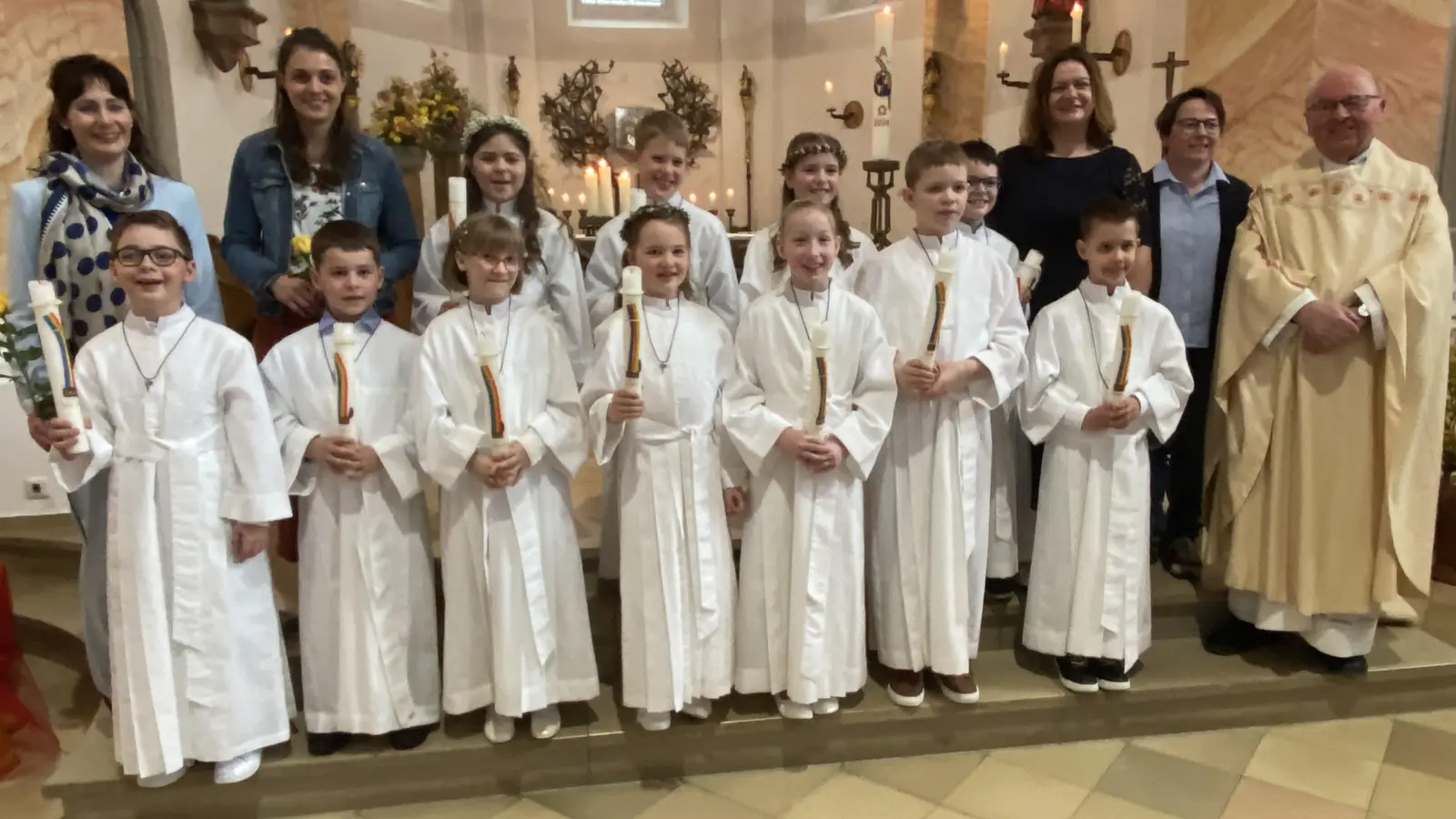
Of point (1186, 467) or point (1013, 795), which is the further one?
point (1186, 467)

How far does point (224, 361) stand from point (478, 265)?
636mm

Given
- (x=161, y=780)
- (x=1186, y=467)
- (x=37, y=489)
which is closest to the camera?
(x=161, y=780)

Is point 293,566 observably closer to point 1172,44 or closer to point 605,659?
point 605,659

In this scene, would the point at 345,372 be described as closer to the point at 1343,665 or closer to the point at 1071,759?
the point at 1071,759

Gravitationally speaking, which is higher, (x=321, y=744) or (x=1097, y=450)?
(x=1097, y=450)

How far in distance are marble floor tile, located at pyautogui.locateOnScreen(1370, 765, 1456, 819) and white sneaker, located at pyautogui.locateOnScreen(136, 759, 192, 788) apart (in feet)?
10.1

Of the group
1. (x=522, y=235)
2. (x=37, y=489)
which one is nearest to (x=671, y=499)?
(x=522, y=235)

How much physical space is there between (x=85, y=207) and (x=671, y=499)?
166 centimetres

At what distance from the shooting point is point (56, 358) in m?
2.12

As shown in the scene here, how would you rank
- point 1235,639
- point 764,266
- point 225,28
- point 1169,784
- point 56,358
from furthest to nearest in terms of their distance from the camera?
1. point 225,28
2. point 1235,639
3. point 764,266
4. point 1169,784
5. point 56,358

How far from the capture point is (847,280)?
9.51ft

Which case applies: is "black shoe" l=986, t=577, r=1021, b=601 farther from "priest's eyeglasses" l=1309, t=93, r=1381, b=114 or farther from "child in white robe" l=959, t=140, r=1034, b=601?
"priest's eyeglasses" l=1309, t=93, r=1381, b=114

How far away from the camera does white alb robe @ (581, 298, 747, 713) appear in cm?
255

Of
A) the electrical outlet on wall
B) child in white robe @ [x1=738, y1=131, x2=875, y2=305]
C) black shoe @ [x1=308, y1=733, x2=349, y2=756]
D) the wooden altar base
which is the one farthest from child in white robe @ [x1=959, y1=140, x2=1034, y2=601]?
the electrical outlet on wall
